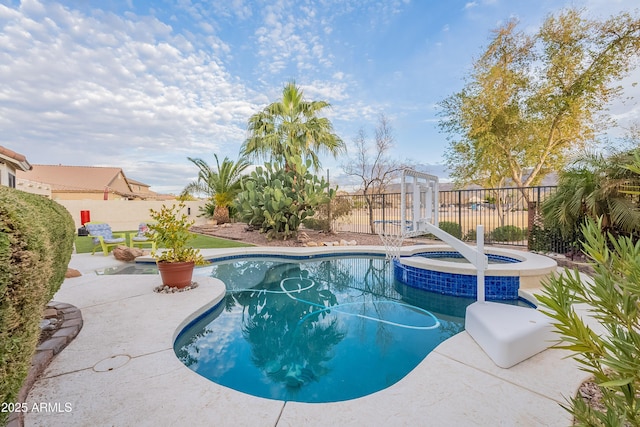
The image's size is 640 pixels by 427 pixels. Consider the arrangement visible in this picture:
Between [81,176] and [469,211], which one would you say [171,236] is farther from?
[81,176]

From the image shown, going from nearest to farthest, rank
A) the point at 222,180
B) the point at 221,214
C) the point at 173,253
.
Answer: the point at 173,253 → the point at 221,214 → the point at 222,180

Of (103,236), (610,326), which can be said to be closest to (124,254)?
(103,236)

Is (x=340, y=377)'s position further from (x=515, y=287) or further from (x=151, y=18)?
(x=151, y=18)

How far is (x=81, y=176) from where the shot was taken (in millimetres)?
35844

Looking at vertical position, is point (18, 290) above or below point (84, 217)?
below

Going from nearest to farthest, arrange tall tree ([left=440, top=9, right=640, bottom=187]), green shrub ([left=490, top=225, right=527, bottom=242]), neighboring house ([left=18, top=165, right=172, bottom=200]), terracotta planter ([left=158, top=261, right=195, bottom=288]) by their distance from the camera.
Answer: terracotta planter ([left=158, top=261, right=195, bottom=288]) → green shrub ([left=490, top=225, right=527, bottom=242]) → tall tree ([left=440, top=9, right=640, bottom=187]) → neighboring house ([left=18, top=165, right=172, bottom=200])

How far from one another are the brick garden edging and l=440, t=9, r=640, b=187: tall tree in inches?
618

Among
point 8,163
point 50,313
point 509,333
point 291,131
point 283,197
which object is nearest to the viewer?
point 509,333

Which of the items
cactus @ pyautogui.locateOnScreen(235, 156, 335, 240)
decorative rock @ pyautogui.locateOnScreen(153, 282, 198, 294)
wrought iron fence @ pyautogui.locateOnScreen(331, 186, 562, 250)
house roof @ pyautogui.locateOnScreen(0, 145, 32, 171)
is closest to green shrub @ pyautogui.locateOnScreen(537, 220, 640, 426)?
decorative rock @ pyautogui.locateOnScreen(153, 282, 198, 294)

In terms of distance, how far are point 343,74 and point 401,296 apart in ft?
36.2

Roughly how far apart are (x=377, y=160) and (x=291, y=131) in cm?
515

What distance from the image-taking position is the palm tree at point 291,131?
13.0m

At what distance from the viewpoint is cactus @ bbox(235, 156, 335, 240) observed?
1175cm

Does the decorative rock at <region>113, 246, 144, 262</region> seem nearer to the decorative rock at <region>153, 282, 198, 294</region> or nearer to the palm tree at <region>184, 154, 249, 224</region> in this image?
the decorative rock at <region>153, 282, 198, 294</region>
